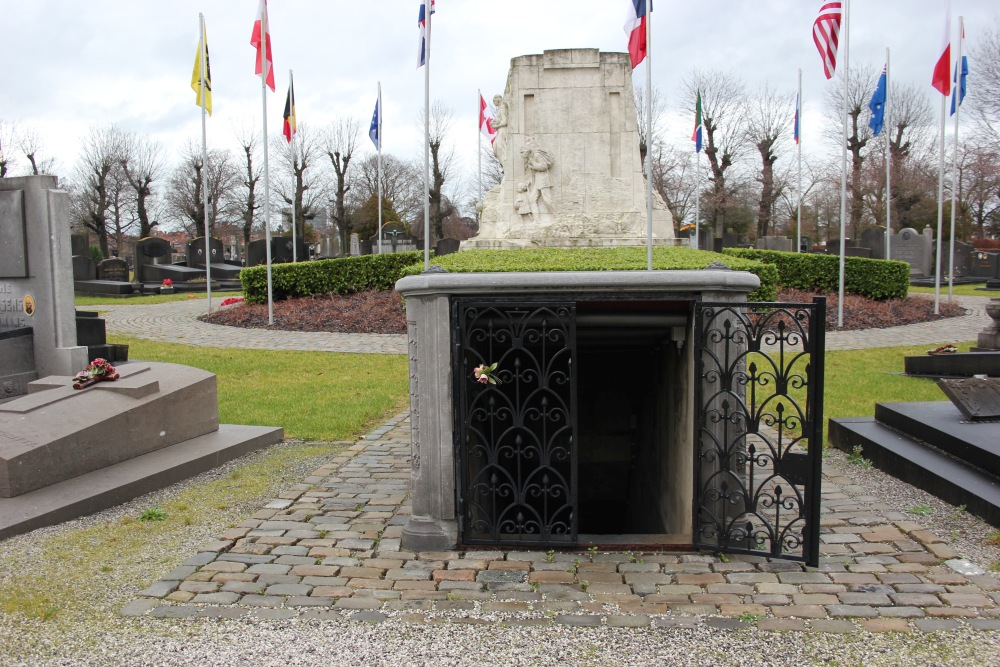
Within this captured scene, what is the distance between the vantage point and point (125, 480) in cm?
553

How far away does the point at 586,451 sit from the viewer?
8773mm

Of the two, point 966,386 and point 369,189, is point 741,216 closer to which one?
point 369,189

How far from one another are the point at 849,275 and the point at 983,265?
1552cm

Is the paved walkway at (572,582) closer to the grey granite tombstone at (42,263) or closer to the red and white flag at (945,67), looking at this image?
the grey granite tombstone at (42,263)

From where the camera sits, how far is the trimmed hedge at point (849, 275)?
1931 centimetres

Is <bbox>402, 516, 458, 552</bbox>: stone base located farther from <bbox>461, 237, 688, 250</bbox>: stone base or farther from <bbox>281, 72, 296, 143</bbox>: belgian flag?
<bbox>281, 72, 296, 143</bbox>: belgian flag

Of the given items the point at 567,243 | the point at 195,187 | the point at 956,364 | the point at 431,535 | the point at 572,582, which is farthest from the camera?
the point at 195,187

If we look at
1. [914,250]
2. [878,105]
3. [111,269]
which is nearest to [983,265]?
[914,250]

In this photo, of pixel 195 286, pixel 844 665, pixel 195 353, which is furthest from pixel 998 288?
pixel 195 286

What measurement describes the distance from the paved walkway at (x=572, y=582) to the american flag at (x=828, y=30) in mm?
9847

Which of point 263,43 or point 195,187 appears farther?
point 195,187

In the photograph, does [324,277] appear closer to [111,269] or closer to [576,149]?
[576,149]

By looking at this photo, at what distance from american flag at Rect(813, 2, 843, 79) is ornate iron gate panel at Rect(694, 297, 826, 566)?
10.2 metres

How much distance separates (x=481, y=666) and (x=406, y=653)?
0.35 metres
